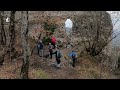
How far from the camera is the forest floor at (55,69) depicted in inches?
694

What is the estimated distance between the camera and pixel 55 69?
1905 cm

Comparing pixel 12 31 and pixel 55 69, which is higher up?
pixel 12 31

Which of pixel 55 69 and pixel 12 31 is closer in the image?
pixel 55 69

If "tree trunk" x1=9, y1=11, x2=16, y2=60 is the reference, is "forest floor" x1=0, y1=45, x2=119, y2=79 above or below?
below

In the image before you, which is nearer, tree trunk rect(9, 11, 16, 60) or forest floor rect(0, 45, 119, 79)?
forest floor rect(0, 45, 119, 79)

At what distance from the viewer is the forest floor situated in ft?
57.8

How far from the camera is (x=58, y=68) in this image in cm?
1923

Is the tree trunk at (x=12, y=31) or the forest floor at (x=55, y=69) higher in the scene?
the tree trunk at (x=12, y=31)

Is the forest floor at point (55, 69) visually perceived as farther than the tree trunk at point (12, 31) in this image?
No
